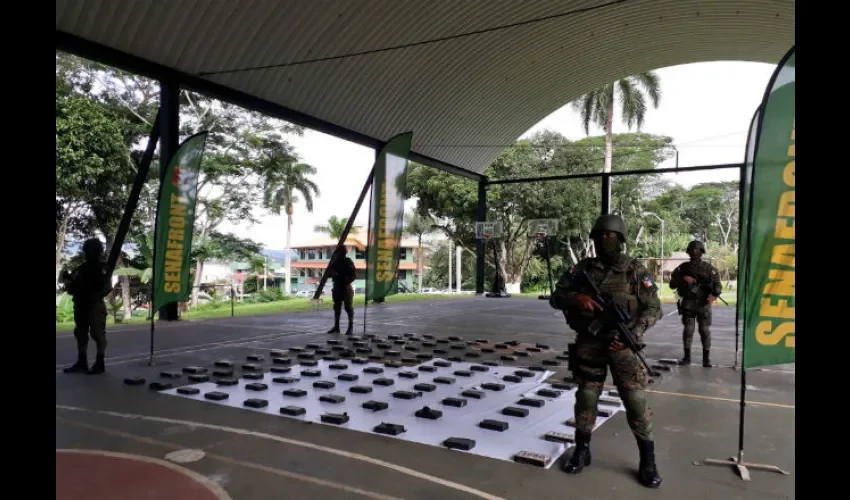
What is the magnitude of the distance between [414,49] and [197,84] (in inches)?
239

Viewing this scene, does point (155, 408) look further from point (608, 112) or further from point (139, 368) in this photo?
point (608, 112)

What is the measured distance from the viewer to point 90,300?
759 centimetres

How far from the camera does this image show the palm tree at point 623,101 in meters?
30.7

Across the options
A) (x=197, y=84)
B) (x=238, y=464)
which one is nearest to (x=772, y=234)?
(x=238, y=464)

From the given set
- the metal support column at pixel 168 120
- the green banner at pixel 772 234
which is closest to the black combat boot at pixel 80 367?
the metal support column at pixel 168 120

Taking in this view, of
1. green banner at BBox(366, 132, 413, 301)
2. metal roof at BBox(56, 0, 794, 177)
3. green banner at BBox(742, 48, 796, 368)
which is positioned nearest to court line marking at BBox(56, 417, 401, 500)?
green banner at BBox(742, 48, 796, 368)

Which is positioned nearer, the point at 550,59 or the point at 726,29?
the point at 726,29

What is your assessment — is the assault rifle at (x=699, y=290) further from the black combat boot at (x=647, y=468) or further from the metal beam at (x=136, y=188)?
the metal beam at (x=136, y=188)

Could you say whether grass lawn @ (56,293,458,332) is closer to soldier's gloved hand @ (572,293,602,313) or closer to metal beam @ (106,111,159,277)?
metal beam @ (106,111,159,277)

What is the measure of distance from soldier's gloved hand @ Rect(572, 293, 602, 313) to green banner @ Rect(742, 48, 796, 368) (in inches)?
46.2

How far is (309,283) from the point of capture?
189 feet
